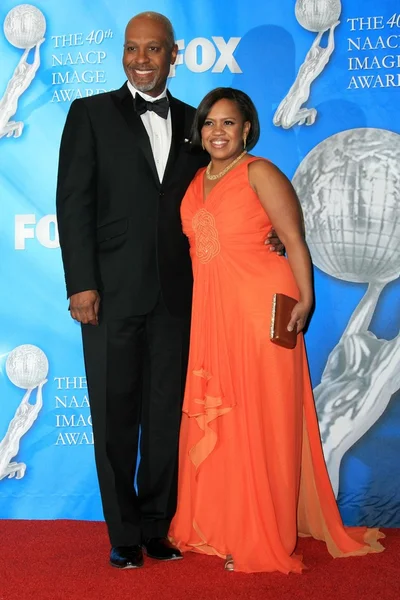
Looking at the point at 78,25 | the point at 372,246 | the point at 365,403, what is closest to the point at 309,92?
the point at 372,246

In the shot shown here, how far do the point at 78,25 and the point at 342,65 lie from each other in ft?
3.68

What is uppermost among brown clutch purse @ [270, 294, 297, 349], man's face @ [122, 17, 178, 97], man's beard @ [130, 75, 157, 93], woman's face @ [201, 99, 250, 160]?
man's face @ [122, 17, 178, 97]

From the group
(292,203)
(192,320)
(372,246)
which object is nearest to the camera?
(292,203)

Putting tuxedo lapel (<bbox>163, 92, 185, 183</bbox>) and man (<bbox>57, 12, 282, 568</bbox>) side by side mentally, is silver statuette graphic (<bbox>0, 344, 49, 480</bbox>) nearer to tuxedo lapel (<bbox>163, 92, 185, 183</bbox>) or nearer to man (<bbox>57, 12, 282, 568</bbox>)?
man (<bbox>57, 12, 282, 568</bbox>)

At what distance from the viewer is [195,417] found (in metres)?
2.79

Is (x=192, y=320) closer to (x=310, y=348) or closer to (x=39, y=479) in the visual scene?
(x=310, y=348)

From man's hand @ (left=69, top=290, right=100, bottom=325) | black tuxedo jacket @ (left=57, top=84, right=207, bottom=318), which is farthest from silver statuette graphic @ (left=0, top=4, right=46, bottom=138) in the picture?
man's hand @ (left=69, top=290, right=100, bottom=325)

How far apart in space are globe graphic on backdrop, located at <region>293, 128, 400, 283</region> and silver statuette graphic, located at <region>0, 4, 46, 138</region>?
123 centimetres

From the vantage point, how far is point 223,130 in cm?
270

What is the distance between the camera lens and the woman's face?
2699mm

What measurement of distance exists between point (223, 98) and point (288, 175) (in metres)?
0.62

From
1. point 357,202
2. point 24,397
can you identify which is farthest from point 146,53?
point 24,397

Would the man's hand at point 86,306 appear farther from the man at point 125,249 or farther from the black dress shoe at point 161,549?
the black dress shoe at point 161,549

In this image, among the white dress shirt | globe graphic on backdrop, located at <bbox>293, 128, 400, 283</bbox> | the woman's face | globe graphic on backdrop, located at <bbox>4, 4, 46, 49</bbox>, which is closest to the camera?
the woman's face
